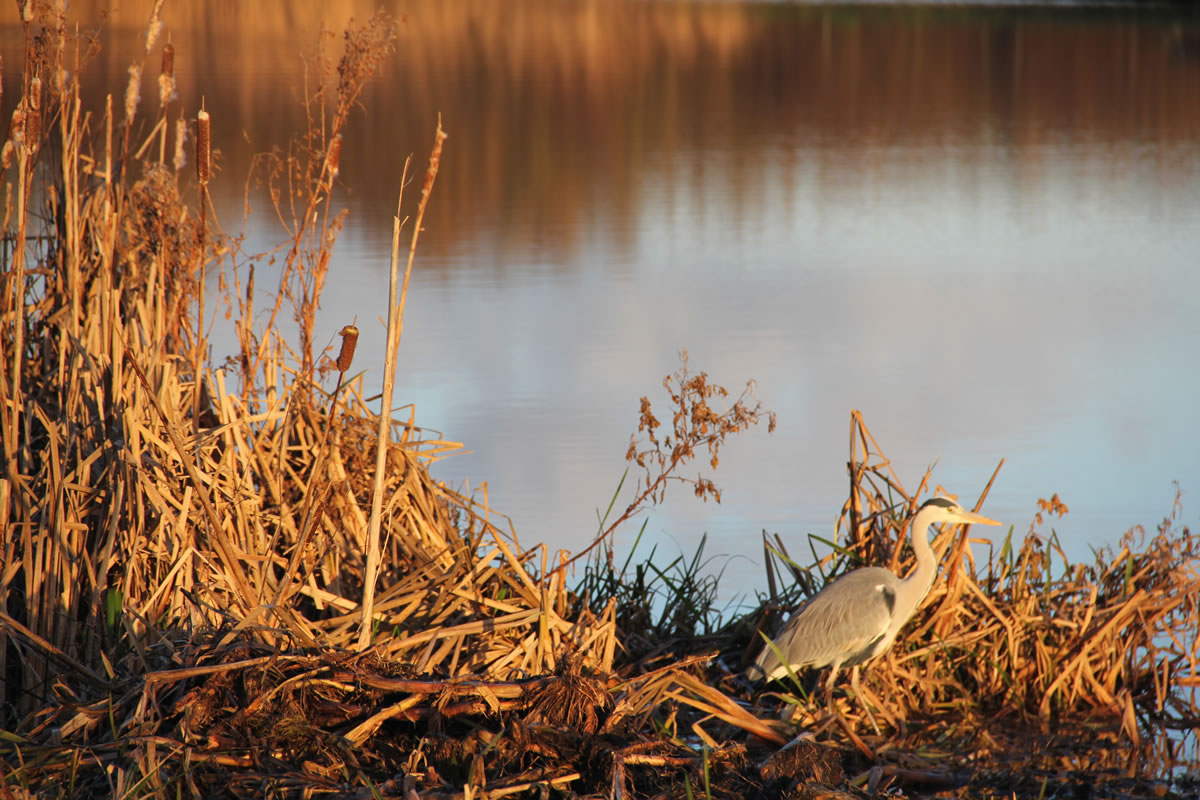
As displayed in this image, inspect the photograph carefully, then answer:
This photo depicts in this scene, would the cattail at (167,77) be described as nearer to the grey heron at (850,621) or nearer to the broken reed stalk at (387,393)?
the broken reed stalk at (387,393)

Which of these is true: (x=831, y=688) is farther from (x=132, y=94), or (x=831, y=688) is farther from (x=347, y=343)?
(x=132, y=94)

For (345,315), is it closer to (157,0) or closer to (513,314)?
(513,314)

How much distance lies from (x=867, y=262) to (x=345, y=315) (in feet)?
12.7

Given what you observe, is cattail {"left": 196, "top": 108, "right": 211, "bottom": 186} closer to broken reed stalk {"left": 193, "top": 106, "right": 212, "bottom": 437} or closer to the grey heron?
broken reed stalk {"left": 193, "top": 106, "right": 212, "bottom": 437}

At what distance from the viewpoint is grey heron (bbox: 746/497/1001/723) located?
2951 millimetres

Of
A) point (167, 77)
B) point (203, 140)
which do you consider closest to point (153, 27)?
point (167, 77)

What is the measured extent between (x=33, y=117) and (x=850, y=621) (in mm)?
2120

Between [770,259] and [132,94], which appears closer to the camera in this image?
[132,94]

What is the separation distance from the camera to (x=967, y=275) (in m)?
8.70

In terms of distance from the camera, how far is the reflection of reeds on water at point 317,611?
7.32 feet

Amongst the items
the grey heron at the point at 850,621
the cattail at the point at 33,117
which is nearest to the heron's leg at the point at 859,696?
the grey heron at the point at 850,621

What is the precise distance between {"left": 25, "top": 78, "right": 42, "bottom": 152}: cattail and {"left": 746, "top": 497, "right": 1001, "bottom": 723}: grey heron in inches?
78.4

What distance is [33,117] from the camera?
2693mm

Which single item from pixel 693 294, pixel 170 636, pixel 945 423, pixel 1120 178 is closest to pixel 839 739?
pixel 170 636
